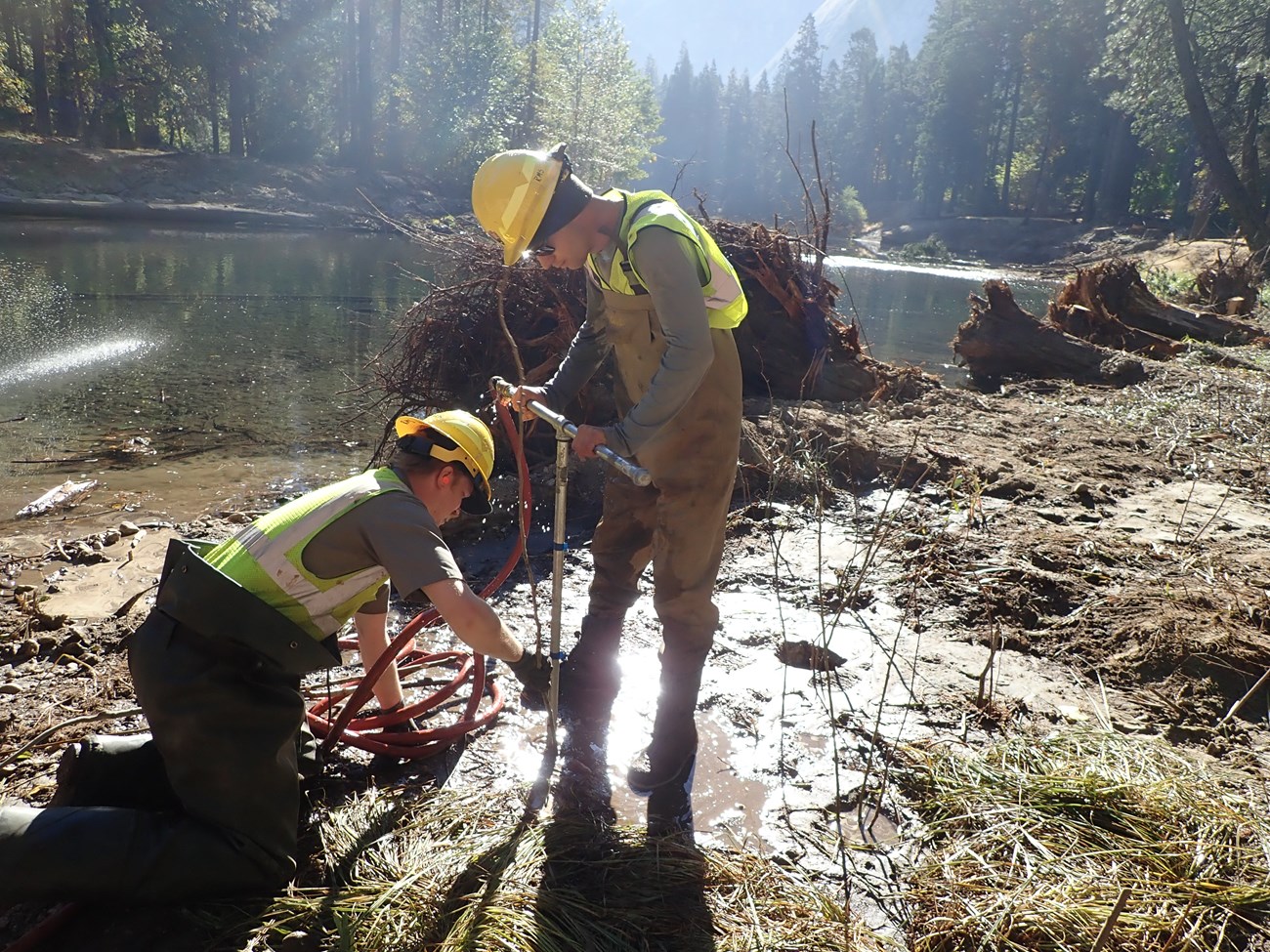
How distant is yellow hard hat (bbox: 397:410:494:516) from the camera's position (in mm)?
2869

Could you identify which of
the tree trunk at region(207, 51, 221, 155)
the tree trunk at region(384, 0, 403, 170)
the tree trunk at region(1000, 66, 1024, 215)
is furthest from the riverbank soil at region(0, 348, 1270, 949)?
the tree trunk at region(1000, 66, 1024, 215)

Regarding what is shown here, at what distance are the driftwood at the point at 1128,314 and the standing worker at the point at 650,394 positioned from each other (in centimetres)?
1163

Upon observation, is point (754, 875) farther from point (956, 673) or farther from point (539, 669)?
point (956, 673)

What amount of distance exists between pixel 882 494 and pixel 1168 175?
58.1 metres

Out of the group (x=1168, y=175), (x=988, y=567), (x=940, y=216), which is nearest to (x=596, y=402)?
(x=988, y=567)

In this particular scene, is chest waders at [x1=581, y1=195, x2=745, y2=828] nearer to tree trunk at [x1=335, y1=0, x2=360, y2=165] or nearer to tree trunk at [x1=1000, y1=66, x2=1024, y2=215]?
tree trunk at [x1=335, y1=0, x2=360, y2=165]

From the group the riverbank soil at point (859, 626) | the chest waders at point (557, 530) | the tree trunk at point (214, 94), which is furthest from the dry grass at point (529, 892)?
the tree trunk at point (214, 94)

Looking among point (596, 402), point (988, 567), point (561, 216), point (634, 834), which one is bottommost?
point (634, 834)

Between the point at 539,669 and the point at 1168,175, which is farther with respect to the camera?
the point at 1168,175

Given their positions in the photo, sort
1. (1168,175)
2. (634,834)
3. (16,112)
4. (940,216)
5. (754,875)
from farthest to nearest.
A: (940,216)
(1168,175)
(16,112)
(634,834)
(754,875)

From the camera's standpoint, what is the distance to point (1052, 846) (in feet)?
9.07

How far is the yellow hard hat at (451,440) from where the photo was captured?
2869 mm

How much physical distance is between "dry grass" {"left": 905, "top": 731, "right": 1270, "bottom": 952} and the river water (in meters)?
4.48

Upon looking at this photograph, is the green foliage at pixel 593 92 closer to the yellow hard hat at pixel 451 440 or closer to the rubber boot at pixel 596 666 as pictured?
the rubber boot at pixel 596 666
